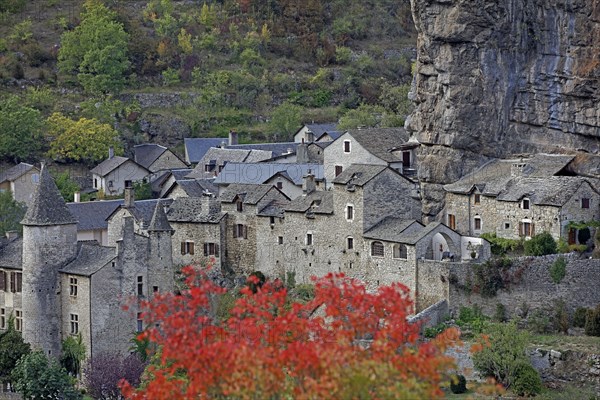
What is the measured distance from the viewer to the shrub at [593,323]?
62.3m

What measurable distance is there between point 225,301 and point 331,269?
5658 mm

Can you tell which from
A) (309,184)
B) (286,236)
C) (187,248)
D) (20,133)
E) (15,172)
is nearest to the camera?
(286,236)

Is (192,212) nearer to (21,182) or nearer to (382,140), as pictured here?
(382,140)

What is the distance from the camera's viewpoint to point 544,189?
6725cm

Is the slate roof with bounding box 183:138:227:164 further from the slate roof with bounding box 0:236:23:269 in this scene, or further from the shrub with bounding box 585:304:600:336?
the shrub with bounding box 585:304:600:336

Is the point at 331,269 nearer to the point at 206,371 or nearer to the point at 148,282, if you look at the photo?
the point at 148,282

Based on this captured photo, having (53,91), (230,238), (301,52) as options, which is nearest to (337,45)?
(301,52)

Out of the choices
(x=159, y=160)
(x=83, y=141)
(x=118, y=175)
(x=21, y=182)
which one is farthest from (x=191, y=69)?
(x=21, y=182)

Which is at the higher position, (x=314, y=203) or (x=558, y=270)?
(x=314, y=203)

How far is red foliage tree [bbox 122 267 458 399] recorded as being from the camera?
32.6 m

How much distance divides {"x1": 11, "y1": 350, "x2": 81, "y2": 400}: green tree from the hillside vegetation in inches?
1313

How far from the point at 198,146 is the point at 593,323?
37.9 meters

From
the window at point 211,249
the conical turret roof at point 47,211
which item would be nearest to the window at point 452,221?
the window at point 211,249

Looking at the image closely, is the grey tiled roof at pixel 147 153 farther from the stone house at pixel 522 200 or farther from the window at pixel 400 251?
the window at pixel 400 251
